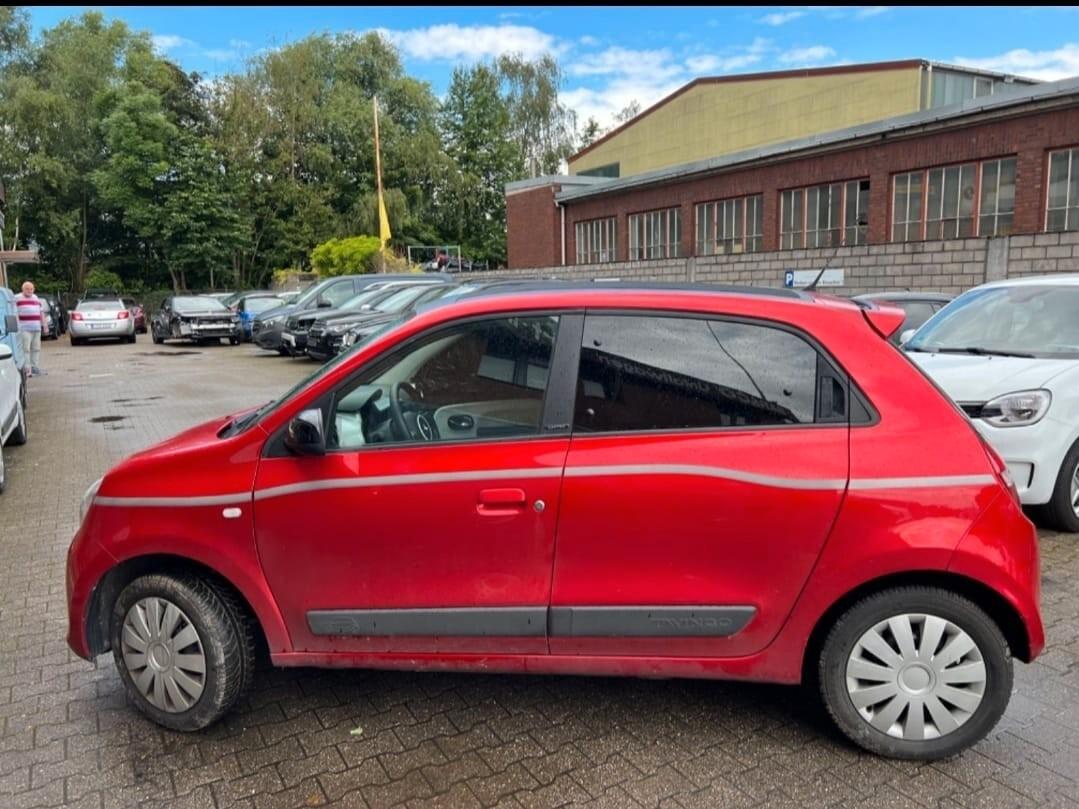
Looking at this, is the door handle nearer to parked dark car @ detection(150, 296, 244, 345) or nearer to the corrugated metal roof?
the corrugated metal roof

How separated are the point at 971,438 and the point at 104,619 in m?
3.42

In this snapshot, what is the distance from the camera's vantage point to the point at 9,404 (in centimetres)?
802

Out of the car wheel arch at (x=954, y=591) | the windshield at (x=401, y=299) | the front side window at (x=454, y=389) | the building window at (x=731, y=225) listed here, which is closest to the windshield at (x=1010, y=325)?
the car wheel arch at (x=954, y=591)

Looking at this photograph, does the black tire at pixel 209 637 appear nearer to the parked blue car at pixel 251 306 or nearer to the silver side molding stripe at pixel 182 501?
the silver side molding stripe at pixel 182 501

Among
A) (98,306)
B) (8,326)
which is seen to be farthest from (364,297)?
(98,306)

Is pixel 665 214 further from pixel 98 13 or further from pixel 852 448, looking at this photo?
pixel 98 13

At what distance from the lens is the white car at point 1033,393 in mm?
5309

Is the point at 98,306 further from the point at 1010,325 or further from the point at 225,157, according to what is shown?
the point at 1010,325

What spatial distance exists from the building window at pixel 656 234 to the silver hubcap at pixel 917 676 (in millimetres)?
24022

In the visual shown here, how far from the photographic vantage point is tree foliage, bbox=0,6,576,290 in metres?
39.0

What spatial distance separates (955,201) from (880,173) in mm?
2008

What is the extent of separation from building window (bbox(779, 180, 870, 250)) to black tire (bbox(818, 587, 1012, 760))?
1941 centimetres

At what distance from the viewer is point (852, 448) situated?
2.84 meters

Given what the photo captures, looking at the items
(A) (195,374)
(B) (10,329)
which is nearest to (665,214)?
(A) (195,374)
